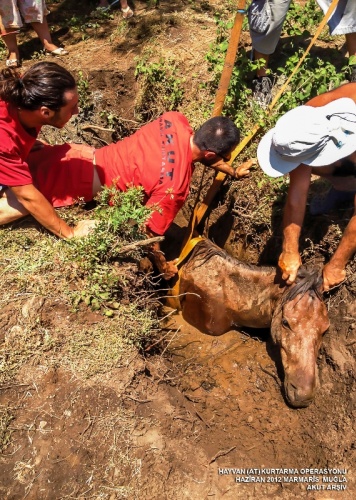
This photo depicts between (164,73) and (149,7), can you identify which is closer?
(164,73)

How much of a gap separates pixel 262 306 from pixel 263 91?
2.42m

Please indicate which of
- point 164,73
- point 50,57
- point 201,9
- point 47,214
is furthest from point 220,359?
point 201,9

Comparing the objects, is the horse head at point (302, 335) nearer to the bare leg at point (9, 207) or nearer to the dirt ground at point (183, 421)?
the dirt ground at point (183, 421)

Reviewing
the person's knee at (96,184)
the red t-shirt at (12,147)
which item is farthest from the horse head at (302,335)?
the red t-shirt at (12,147)

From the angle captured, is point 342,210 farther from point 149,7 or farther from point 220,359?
point 149,7

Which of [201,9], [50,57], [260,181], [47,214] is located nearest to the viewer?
[47,214]

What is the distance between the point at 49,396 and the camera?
9.72 ft

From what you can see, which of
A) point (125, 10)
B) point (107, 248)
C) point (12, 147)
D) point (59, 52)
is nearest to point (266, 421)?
point (107, 248)

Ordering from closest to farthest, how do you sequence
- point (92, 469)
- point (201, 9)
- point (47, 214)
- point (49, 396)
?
point (92, 469) → point (49, 396) → point (47, 214) → point (201, 9)

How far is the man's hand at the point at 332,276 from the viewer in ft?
11.0

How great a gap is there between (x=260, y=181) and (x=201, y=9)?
341cm

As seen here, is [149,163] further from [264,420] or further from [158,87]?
[264,420]

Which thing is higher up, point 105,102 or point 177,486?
point 105,102

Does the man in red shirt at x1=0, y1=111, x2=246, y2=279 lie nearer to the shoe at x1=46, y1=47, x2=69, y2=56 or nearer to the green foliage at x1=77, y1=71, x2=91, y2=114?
the green foliage at x1=77, y1=71, x2=91, y2=114
